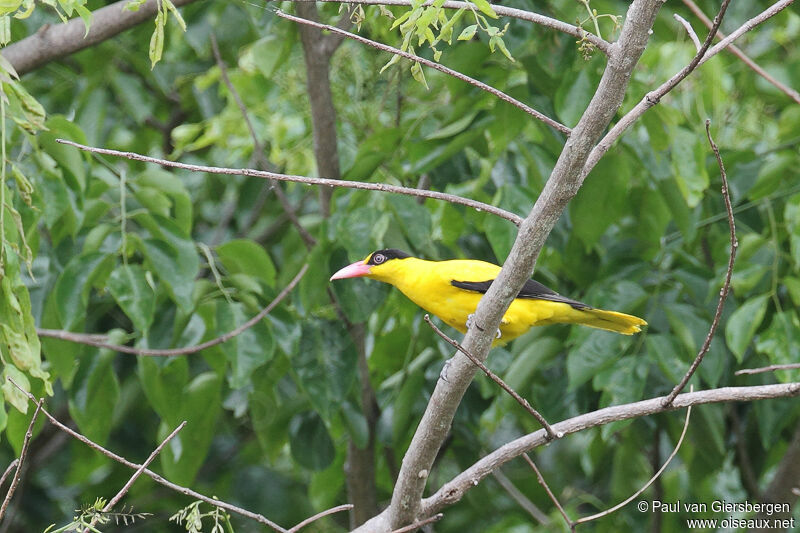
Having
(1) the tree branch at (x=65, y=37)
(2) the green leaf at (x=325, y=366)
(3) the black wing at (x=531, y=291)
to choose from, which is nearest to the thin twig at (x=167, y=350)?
(2) the green leaf at (x=325, y=366)

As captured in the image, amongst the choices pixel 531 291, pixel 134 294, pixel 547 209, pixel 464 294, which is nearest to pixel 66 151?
pixel 134 294

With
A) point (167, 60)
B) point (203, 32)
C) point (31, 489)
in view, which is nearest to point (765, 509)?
point (203, 32)

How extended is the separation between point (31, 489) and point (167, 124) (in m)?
2.74

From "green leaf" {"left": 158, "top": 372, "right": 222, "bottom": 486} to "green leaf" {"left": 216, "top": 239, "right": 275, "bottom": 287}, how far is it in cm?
46

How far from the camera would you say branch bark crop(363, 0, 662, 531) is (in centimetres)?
196

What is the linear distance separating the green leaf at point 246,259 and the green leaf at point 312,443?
82 cm

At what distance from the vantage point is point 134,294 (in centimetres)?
333

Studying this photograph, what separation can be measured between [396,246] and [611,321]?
0.93m

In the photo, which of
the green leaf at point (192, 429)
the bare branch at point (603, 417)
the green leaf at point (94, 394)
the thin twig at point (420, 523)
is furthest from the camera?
the green leaf at point (192, 429)

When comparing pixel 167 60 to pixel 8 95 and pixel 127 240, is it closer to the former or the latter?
pixel 127 240

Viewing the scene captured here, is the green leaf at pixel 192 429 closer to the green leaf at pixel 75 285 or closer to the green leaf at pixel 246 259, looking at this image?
the green leaf at pixel 246 259

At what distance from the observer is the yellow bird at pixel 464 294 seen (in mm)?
3672

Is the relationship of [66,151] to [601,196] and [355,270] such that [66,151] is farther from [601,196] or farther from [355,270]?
[601,196]

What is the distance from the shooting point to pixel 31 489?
264 inches
